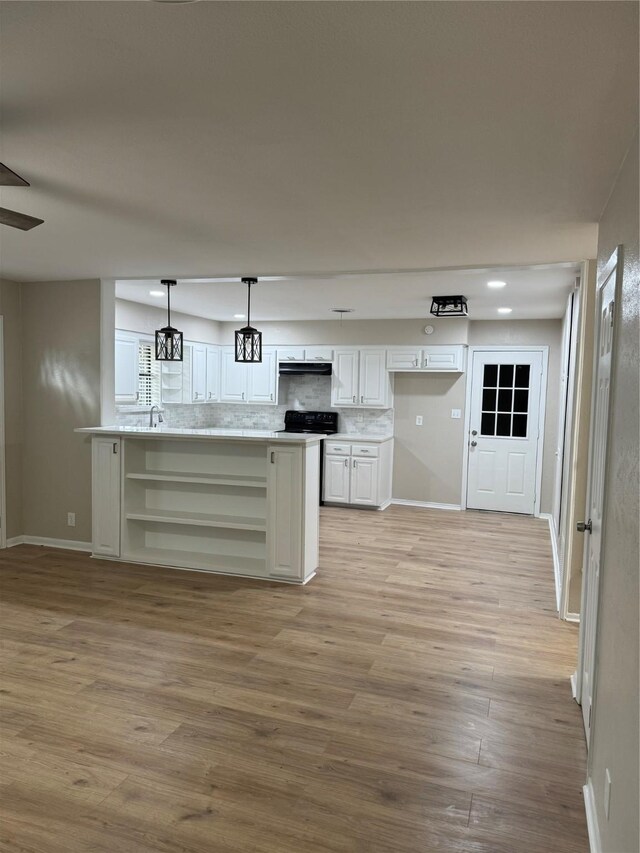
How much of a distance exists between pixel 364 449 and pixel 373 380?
0.99 meters

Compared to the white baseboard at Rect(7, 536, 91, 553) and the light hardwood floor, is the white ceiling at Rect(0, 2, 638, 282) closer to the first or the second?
the light hardwood floor

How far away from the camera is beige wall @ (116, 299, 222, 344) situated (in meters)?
6.73

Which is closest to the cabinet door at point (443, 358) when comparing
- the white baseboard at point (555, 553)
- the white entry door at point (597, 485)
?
the white baseboard at point (555, 553)

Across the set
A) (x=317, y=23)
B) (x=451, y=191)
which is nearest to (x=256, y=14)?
(x=317, y=23)

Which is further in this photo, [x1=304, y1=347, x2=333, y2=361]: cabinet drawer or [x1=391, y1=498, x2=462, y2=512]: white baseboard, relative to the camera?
[x1=304, y1=347, x2=333, y2=361]: cabinet drawer

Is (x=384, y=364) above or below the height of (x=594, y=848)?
above

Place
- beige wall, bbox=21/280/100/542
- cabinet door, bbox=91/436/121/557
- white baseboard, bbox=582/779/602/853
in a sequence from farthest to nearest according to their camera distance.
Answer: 1. beige wall, bbox=21/280/100/542
2. cabinet door, bbox=91/436/121/557
3. white baseboard, bbox=582/779/602/853

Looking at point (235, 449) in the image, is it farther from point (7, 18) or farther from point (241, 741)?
point (7, 18)

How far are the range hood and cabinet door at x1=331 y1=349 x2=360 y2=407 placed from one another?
13 centimetres

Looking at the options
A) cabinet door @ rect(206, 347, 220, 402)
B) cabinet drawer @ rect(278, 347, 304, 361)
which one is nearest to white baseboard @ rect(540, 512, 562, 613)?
Result: cabinet drawer @ rect(278, 347, 304, 361)

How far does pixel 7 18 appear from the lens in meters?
1.47

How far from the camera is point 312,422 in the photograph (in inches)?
333

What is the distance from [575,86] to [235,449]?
3.89 m

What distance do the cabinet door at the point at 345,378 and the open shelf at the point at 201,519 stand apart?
11.3 feet
